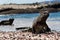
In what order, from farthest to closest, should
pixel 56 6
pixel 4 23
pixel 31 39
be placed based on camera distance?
pixel 56 6 < pixel 4 23 < pixel 31 39

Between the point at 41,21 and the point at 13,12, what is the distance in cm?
5431

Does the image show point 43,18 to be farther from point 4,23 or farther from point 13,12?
point 13,12

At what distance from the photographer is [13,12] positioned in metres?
72.4

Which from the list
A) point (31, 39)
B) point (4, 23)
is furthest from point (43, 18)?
point (4, 23)

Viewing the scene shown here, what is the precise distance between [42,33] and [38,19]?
3.25ft

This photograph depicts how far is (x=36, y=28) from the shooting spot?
714 inches

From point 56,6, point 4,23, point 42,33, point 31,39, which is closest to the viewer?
point 31,39

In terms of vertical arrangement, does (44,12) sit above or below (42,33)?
above

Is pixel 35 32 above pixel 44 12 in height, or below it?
below

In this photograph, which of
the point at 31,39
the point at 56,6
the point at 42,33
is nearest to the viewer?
the point at 31,39

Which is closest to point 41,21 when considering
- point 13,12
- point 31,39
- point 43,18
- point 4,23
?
point 43,18

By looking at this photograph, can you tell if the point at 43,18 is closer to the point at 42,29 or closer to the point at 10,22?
the point at 42,29

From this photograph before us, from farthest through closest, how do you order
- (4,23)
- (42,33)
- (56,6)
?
(56,6) → (4,23) → (42,33)

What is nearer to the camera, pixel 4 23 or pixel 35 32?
pixel 35 32
